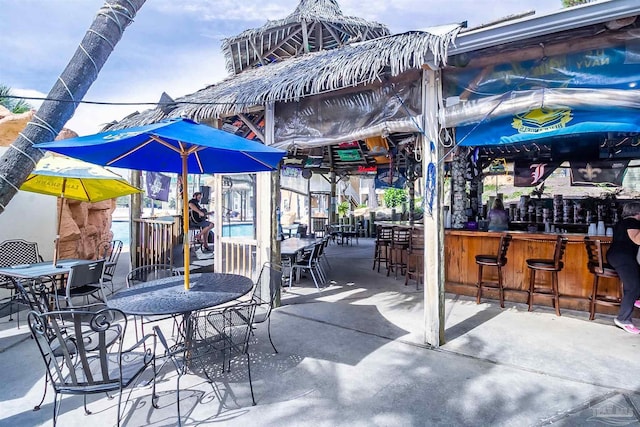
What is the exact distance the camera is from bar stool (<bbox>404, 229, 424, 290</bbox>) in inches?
248

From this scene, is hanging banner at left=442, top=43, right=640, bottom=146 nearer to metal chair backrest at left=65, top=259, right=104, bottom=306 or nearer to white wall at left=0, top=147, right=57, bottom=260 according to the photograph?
metal chair backrest at left=65, top=259, right=104, bottom=306

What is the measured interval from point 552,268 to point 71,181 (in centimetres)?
697

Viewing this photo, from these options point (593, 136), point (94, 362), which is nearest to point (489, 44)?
point (94, 362)

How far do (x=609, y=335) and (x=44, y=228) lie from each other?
8.83 metres

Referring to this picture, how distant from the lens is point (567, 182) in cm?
1341

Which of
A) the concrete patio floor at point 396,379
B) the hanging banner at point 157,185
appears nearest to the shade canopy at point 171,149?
the concrete patio floor at point 396,379

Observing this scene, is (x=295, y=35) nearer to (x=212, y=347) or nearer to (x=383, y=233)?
(x=383, y=233)

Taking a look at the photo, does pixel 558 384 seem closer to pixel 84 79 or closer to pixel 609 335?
pixel 609 335

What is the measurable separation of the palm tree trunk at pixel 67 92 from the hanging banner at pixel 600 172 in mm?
8983

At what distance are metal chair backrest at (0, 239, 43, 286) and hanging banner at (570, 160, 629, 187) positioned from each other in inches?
424

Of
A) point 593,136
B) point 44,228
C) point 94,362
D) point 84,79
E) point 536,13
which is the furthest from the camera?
point 593,136

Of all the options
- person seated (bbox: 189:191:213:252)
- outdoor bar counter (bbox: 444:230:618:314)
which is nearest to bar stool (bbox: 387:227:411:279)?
outdoor bar counter (bbox: 444:230:618:314)

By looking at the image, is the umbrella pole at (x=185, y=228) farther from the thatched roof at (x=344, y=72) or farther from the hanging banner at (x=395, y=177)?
the hanging banner at (x=395, y=177)

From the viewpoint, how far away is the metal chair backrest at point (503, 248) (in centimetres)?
499
